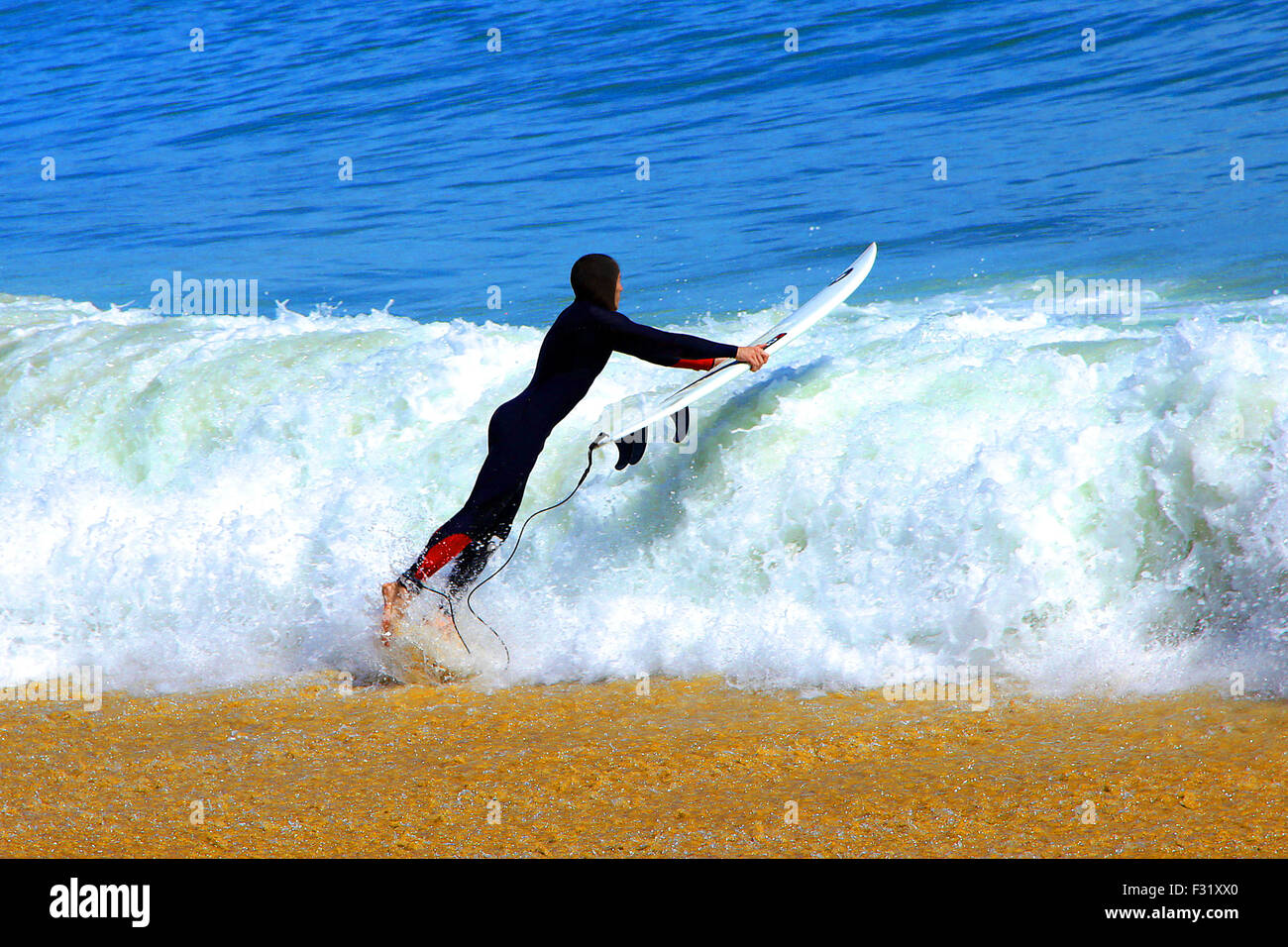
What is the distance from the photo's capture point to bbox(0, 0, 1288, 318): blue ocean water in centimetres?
1109

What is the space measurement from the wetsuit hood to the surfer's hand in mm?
567

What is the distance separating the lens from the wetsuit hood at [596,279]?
504 cm

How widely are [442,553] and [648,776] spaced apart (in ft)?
4.81

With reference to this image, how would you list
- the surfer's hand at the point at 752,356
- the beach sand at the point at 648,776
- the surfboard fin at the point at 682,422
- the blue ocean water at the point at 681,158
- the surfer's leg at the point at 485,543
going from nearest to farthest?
the beach sand at the point at 648,776, the surfer's hand at the point at 752,356, the surfer's leg at the point at 485,543, the surfboard fin at the point at 682,422, the blue ocean water at the point at 681,158

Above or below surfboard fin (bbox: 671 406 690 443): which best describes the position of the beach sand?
below

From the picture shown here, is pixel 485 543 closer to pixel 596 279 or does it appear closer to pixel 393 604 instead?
pixel 393 604

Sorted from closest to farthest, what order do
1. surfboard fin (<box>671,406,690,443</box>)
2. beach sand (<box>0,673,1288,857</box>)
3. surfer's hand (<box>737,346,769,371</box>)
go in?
beach sand (<box>0,673,1288,857</box>), surfer's hand (<box>737,346,769,371</box>), surfboard fin (<box>671,406,690,443</box>)

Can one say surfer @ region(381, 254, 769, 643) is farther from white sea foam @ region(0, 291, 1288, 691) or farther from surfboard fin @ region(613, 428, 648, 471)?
white sea foam @ region(0, 291, 1288, 691)

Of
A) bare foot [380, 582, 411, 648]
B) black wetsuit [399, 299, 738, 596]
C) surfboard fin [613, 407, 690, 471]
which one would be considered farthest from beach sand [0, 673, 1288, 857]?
surfboard fin [613, 407, 690, 471]

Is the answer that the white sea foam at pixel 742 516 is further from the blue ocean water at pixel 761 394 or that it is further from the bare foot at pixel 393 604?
the bare foot at pixel 393 604

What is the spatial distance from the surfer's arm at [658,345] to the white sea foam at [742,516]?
1.09 m

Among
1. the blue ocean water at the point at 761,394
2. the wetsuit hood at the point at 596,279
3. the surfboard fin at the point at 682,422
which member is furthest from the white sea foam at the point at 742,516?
the wetsuit hood at the point at 596,279

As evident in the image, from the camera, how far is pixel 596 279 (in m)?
5.05

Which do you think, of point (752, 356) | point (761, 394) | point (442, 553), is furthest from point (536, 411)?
point (761, 394)
